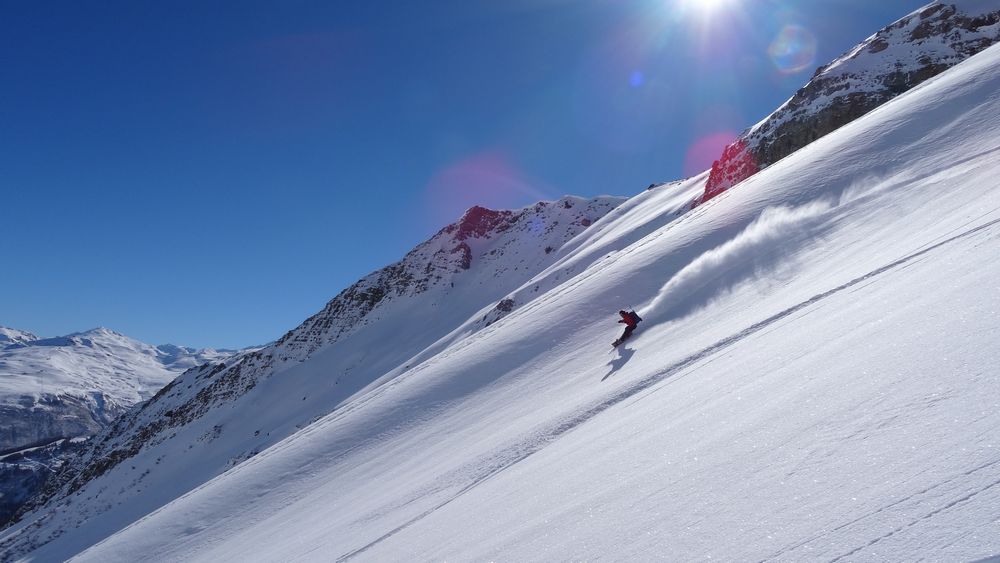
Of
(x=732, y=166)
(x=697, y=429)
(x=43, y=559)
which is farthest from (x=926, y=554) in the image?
(x=43, y=559)

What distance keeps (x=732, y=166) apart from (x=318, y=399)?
47.3 m

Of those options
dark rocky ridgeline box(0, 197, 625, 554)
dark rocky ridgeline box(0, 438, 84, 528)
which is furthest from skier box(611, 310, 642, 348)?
dark rocky ridgeline box(0, 438, 84, 528)

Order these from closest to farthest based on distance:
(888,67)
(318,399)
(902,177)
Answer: (902,177), (888,67), (318,399)

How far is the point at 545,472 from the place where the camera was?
229 inches

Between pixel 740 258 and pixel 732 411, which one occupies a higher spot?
pixel 740 258

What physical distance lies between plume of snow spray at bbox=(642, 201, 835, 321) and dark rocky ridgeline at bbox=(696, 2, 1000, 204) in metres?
23.1

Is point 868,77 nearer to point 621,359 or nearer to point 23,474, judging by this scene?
point 621,359

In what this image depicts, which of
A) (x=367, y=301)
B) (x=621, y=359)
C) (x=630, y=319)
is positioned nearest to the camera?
(x=621, y=359)

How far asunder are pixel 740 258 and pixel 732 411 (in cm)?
893

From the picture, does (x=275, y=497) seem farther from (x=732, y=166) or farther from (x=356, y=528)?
(x=732, y=166)

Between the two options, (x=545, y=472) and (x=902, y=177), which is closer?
(x=545, y=472)

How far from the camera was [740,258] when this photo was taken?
12.4 meters

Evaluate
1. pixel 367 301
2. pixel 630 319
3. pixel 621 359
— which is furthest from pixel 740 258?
pixel 367 301

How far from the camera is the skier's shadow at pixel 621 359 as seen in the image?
32.5 feet
